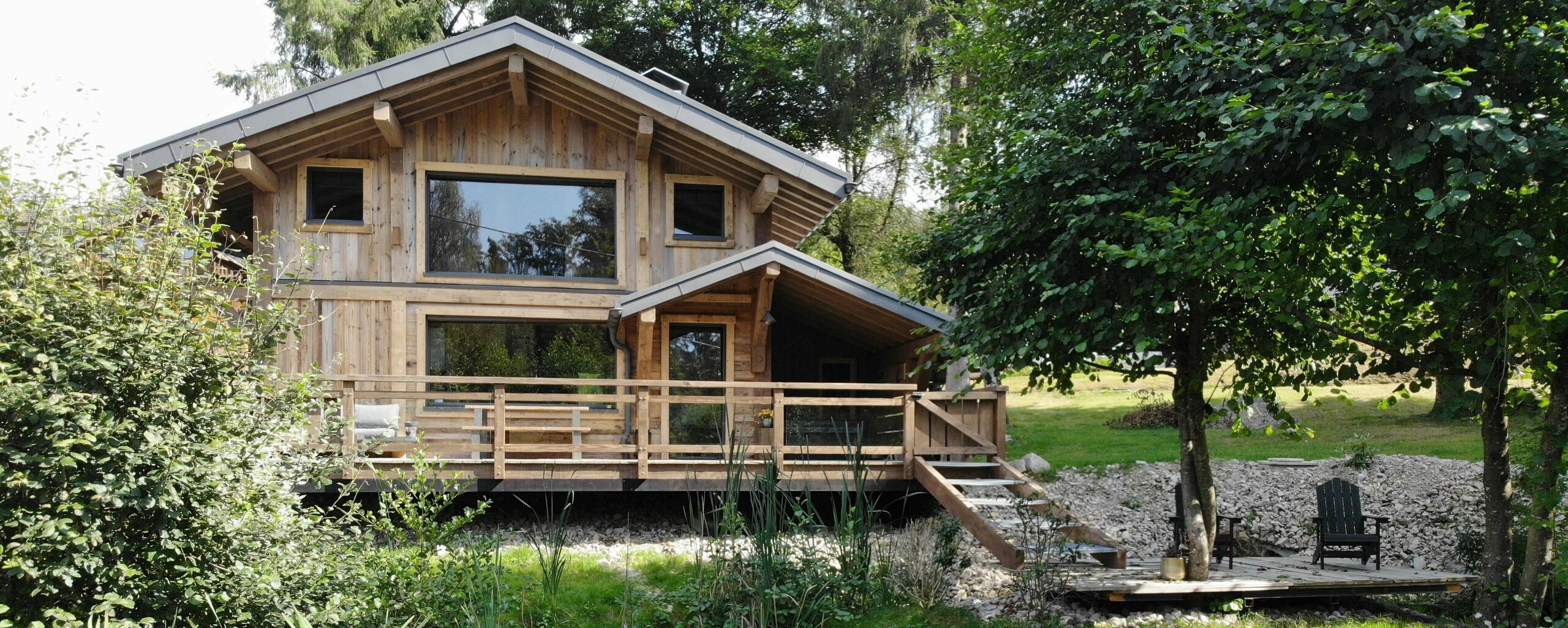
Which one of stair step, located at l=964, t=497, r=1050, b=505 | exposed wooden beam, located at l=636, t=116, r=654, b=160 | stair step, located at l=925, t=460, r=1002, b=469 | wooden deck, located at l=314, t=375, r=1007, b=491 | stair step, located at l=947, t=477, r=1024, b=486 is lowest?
stair step, located at l=964, t=497, r=1050, b=505

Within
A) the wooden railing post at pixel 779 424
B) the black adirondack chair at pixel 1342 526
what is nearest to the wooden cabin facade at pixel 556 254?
the wooden railing post at pixel 779 424

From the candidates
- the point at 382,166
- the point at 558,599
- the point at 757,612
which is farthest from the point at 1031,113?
the point at 382,166

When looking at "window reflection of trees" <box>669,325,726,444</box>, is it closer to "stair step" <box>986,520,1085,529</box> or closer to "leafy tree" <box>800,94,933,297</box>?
"stair step" <box>986,520,1085,529</box>

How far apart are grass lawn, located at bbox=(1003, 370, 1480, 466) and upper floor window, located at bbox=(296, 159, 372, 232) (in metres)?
8.74

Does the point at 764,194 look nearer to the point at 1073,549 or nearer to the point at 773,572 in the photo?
the point at 1073,549

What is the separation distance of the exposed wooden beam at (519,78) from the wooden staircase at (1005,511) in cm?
647

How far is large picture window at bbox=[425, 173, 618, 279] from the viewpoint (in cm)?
1322

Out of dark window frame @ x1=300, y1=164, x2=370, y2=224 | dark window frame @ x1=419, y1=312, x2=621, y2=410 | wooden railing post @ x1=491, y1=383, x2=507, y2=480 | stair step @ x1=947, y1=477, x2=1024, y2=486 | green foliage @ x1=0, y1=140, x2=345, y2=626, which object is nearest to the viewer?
A: green foliage @ x1=0, y1=140, x2=345, y2=626

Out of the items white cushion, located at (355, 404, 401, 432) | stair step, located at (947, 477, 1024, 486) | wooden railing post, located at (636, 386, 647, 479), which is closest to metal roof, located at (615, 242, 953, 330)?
wooden railing post, located at (636, 386, 647, 479)

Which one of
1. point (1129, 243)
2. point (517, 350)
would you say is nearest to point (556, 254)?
point (517, 350)

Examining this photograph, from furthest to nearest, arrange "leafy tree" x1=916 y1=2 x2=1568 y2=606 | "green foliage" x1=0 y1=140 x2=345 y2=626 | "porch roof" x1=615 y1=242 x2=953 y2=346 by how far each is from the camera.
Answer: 1. "porch roof" x1=615 y1=242 x2=953 y2=346
2. "leafy tree" x1=916 y1=2 x2=1568 y2=606
3. "green foliage" x1=0 y1=140 x2=345 y2=626

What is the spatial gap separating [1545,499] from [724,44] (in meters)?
24.4

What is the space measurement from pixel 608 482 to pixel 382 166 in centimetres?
516

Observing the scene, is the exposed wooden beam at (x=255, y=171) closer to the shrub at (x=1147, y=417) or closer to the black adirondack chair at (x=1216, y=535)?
the black adirondack chair at (x=1216, y=535)
